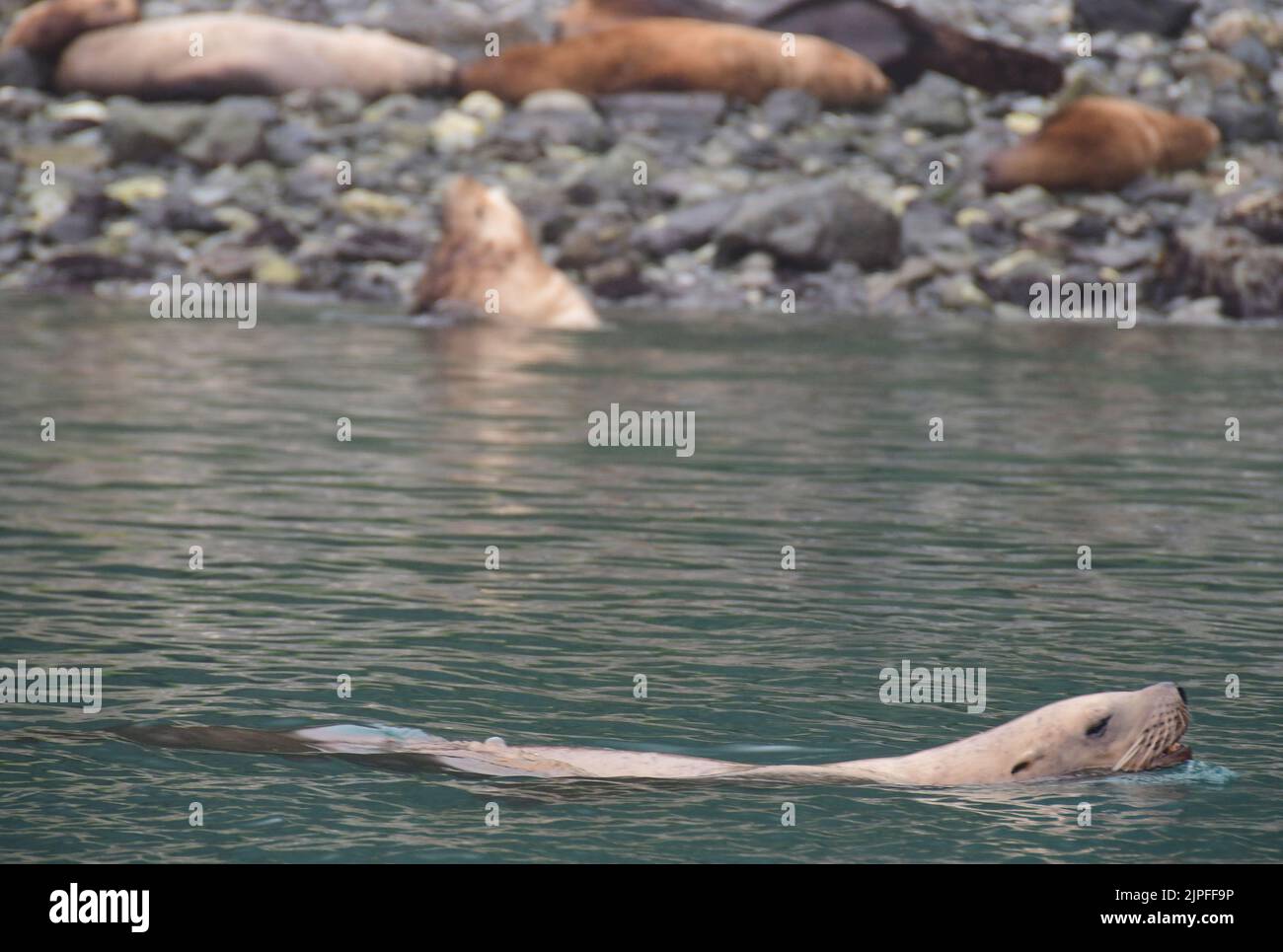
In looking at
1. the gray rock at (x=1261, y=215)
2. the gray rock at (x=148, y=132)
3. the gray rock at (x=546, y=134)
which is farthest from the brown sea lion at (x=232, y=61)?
the gray rock at (x=1261, y=215)

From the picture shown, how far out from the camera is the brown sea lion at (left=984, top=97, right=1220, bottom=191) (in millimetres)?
33562

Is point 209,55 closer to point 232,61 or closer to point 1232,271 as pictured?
point 232,61

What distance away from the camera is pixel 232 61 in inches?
1460

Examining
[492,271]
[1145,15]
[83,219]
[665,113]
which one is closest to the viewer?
[492,271]

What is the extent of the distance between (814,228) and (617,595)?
20.1 metres

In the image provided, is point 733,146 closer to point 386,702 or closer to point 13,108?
point 13,108

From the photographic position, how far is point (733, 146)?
116 ft

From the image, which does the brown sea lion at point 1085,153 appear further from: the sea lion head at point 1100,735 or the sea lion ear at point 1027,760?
the sea lion ear at point 1027,760

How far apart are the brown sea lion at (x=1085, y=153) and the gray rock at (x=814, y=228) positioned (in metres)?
4.41

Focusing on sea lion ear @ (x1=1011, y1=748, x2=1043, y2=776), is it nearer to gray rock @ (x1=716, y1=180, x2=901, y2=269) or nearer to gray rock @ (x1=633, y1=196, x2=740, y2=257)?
gray rock @ (x1=716, y1=180, x2=901, y2=269)

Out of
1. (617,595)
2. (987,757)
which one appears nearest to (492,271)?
(617,595)

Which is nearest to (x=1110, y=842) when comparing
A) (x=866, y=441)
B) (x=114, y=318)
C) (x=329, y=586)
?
(x=329, y=586)

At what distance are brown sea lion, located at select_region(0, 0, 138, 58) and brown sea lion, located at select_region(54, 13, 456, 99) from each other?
0.24 meters
